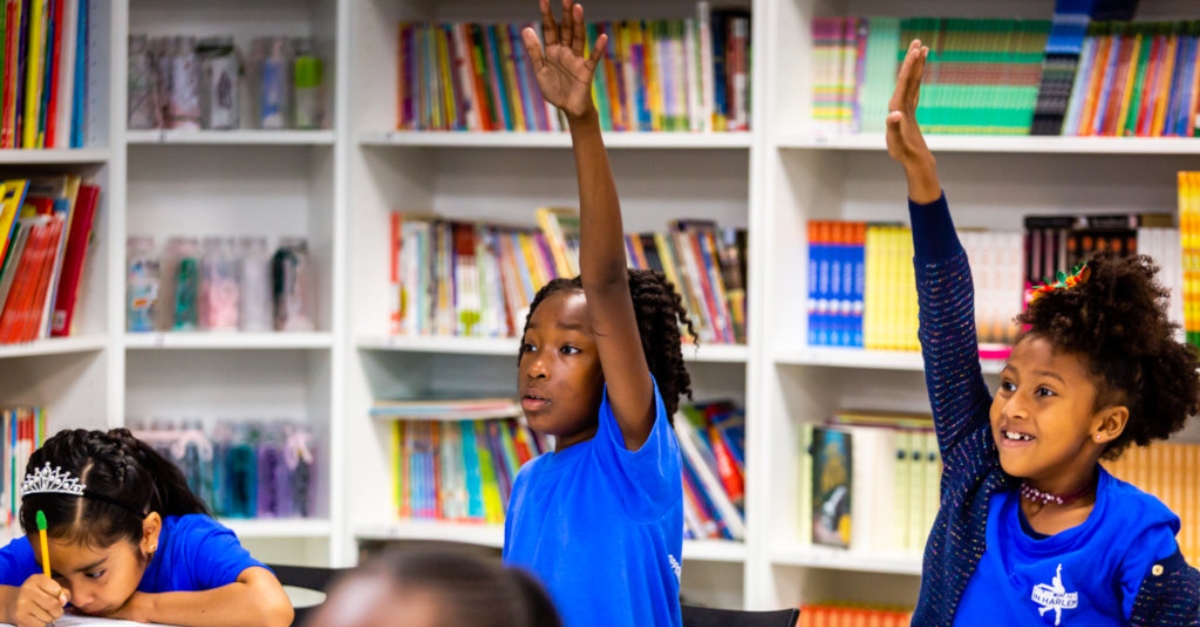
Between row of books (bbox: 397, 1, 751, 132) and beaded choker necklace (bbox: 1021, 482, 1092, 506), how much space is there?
151 centimetres

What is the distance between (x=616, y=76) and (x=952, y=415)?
1526 millimetres

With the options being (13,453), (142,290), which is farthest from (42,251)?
(13,453)

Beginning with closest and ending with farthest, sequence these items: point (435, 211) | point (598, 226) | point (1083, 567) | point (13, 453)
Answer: point (1083, 567) → point (598, 226) → point (13, 453) → point (435, 211)

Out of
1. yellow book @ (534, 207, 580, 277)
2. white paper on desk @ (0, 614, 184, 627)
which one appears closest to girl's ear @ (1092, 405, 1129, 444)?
white paper on desk @ (0, 614, 184, 627)

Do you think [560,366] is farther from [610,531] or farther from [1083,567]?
[1083,567]

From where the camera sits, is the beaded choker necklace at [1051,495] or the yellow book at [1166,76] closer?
the beaded choker necklace at [1051,495]

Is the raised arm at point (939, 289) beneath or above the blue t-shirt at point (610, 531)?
above

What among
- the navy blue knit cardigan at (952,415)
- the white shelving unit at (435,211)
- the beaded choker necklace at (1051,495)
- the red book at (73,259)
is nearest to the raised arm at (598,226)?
the navy blue knit cardigan at (952,415)

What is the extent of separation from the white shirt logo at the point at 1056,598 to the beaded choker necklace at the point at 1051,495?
0.10 metres

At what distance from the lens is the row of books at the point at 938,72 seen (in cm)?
272

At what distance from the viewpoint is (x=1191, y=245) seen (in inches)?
100

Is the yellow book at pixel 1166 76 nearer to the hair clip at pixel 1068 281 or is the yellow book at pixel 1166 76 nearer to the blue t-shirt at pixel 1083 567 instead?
the hair clip at pixel 1068 281

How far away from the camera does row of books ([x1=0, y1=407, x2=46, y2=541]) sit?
107 inches

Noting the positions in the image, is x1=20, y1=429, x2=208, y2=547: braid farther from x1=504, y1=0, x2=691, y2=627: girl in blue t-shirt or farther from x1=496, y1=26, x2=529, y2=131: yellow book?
x1=496, y1=26, x2=529, y2=131: yellow book
